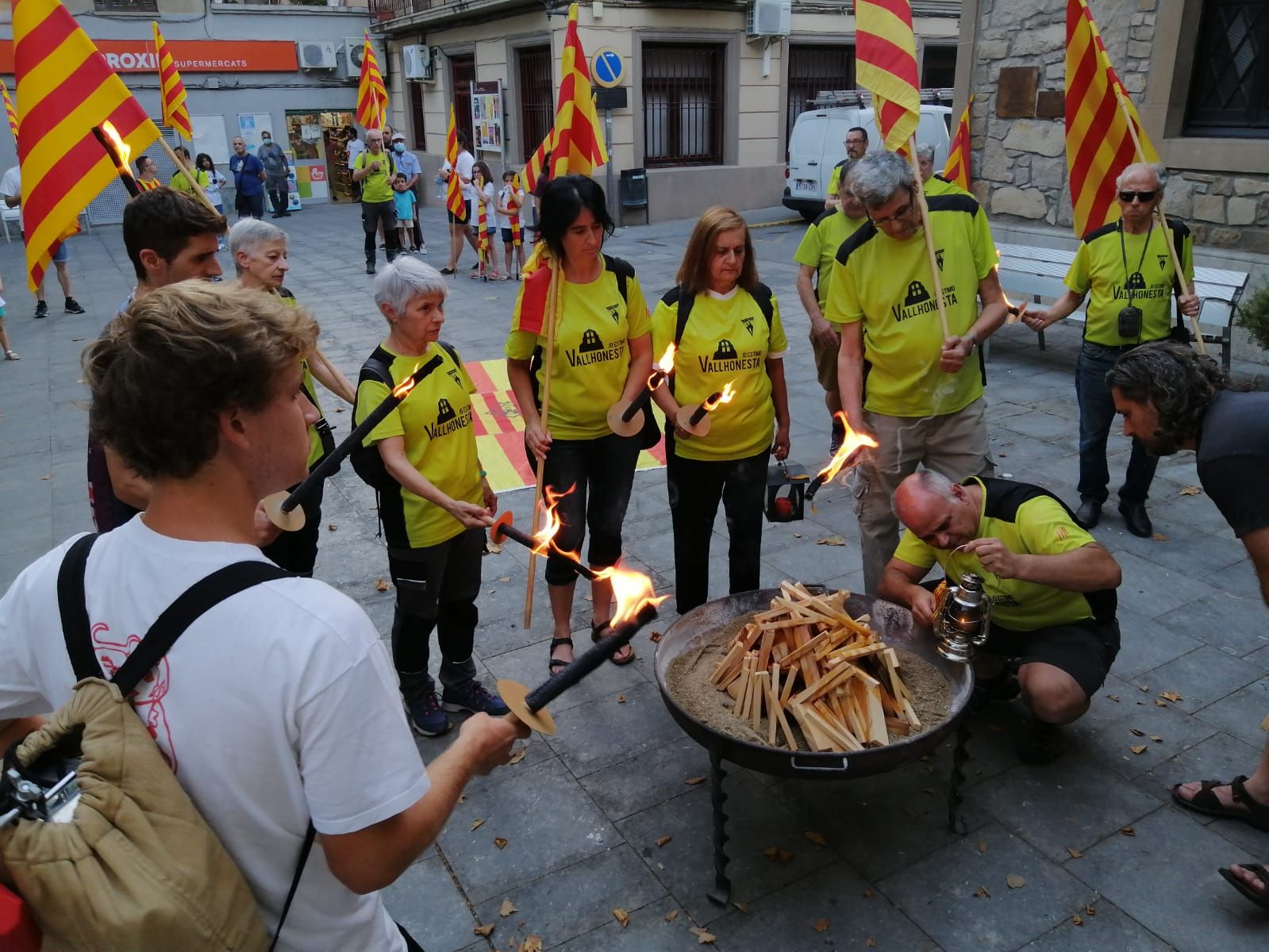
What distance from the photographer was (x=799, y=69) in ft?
70.7

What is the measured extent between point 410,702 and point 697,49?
19107 millimetres

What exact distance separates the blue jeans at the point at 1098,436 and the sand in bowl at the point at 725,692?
3.02 m

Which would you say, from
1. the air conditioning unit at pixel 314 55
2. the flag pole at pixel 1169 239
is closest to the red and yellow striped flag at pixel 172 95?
the flag pole at pixel 1169 239

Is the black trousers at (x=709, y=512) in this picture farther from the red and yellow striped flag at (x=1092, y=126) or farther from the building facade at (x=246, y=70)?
the building facade at (x=246, y=70)

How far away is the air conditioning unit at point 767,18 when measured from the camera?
19.4m

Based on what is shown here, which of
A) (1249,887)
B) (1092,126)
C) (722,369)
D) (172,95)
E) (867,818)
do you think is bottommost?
(867,818)

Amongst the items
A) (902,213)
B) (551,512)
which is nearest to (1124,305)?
(902,213)

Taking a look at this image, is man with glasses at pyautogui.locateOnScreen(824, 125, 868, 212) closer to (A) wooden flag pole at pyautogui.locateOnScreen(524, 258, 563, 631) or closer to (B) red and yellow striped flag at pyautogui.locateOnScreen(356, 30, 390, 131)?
(A) wooden flag pole at pyautogui.locateOnScreen(524, 258, 563, 631)

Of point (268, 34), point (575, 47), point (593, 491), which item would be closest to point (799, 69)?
point (268, 34)

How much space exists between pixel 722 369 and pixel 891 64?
1887 mm

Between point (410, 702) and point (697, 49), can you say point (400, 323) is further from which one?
point (697, 49)

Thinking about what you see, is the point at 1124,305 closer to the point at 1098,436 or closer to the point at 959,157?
the point at 1098,436

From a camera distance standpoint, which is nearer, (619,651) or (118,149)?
(118,149)

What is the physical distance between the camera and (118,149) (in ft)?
13.2
